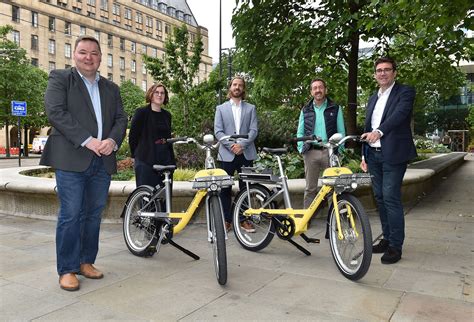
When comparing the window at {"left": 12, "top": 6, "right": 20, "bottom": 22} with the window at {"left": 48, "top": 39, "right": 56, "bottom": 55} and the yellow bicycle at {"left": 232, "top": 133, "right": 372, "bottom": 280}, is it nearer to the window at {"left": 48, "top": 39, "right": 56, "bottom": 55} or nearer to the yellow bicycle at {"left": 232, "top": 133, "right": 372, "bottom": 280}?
the window at {"left": 48, "top": 39, "right": 56, "bottom": 55}

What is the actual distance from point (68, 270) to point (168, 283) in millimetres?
868

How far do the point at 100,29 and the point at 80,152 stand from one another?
2857 inches

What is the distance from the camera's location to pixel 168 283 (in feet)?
12.9

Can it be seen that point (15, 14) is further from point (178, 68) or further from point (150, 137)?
point (150, 137)

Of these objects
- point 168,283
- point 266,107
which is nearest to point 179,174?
point 168,283

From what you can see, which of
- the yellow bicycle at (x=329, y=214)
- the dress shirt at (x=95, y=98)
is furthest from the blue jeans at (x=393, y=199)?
the dress shirt at (x=95, y=98)

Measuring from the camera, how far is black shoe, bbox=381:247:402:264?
4.52m

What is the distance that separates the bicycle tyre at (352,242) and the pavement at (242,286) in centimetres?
14

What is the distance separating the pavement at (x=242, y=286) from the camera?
325cm

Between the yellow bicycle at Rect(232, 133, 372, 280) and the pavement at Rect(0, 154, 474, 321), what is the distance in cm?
18

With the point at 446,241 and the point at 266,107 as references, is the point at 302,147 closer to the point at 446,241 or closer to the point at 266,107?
the point at 446,241

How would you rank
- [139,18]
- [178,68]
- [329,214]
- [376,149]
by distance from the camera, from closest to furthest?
[329,214] < [376,149] < [178,68] < [139,18]

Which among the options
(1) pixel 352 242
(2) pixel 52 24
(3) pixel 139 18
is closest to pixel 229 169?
(1) pixel 352 242

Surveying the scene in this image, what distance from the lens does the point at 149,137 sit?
5.25 m
